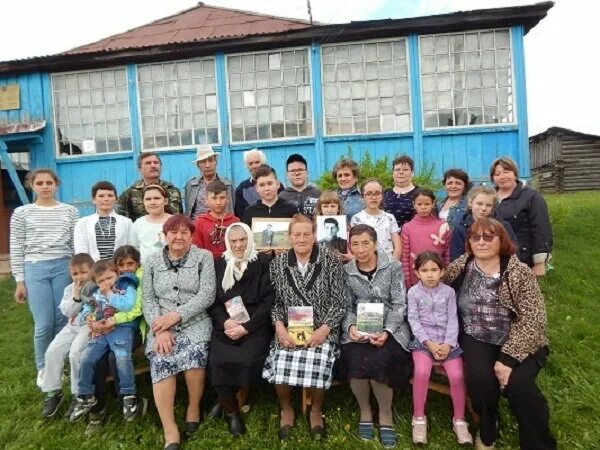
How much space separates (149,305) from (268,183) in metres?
1.50

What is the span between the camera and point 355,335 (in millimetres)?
3486

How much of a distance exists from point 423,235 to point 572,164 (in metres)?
25.2

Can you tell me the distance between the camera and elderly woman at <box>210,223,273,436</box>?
3.44 m

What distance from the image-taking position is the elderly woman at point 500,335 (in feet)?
9.78

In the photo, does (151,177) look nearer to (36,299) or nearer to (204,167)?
(204,167)

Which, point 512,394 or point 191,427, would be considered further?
point 191,427

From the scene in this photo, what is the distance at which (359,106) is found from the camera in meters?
8.63

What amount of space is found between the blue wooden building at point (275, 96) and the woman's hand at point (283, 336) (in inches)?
212

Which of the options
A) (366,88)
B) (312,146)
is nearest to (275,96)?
(312,146)

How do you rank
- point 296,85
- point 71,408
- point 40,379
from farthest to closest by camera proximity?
point 296,85, point 40,379, point 71,408

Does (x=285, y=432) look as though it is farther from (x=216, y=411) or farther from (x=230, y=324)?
(x=230, y=324)

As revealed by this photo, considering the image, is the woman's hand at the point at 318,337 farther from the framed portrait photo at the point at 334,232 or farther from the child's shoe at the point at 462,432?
the child's shoe at the point at 462,432

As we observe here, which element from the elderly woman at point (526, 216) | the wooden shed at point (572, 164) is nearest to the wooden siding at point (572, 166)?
the wooden shed at point (572, 164)

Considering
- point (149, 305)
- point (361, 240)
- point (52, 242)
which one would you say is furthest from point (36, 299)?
point (361, 240)
